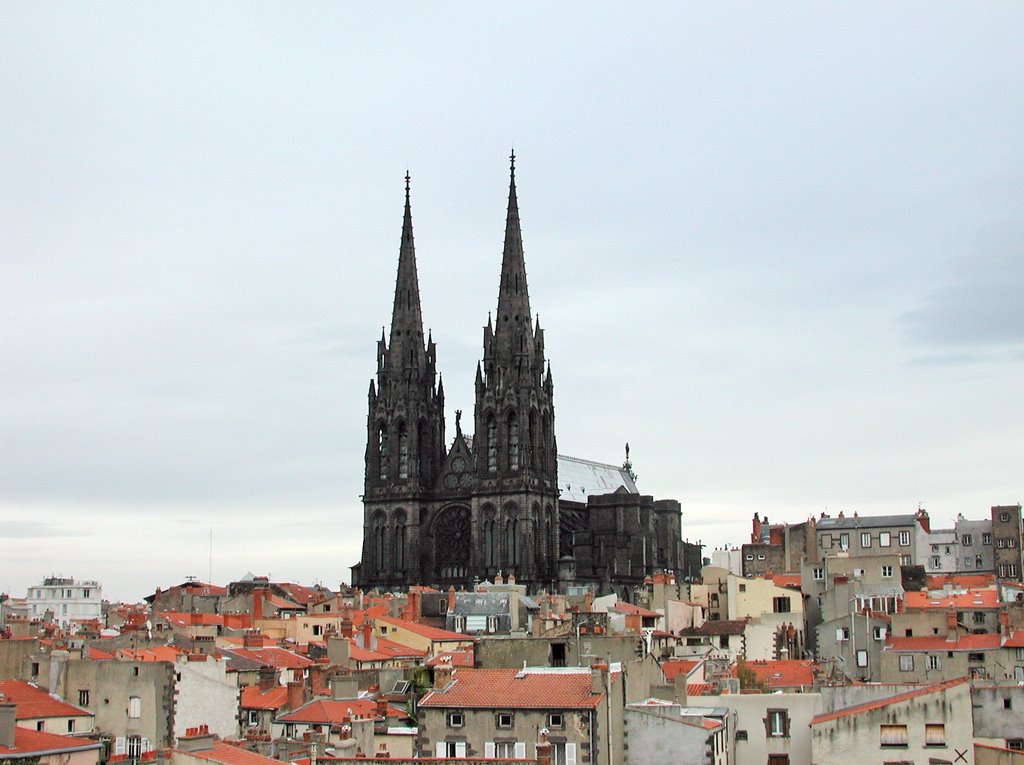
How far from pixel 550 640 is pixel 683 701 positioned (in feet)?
15.6

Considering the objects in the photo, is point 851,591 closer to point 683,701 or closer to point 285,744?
point 683,701

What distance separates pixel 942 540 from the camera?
124938mm

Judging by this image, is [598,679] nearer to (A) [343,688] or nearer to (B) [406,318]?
(A) [343,688]

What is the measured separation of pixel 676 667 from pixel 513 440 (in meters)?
89.5

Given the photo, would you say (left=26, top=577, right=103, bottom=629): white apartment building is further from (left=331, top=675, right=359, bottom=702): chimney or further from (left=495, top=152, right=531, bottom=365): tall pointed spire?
(left=331, top=675, right=359, bottom=702): chimney

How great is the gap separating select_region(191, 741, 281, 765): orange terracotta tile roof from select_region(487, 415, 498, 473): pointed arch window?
350 feet

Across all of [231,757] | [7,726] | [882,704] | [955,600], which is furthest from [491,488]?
[231,757]

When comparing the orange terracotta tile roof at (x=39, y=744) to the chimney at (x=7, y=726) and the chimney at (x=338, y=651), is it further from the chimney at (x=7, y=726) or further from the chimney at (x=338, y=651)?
the chimney at (x=338, y=651)

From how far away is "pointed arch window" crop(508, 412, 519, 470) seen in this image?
147250mm

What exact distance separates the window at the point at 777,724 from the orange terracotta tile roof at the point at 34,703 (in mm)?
20431

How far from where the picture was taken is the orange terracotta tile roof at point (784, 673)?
5862cm

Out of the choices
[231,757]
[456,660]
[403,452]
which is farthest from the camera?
[403,452]

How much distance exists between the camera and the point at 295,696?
56.6 meters

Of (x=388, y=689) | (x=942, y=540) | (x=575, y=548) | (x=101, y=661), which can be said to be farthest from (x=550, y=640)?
(x=575, y=548)
